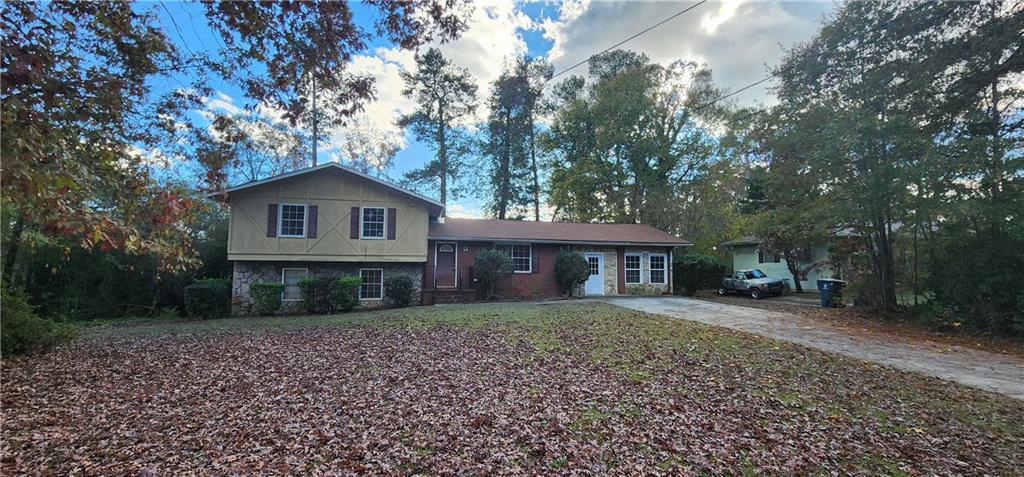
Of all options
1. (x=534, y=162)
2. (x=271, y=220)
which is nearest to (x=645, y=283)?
(x=534, y=162)

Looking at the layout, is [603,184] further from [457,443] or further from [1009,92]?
[457,443]

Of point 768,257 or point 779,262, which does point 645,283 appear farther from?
point 779,262

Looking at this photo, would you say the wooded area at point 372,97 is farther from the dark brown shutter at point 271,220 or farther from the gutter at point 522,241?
the gutter at point 522,241

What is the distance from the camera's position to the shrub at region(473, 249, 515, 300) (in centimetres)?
1630

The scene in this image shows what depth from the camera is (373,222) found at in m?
15.8

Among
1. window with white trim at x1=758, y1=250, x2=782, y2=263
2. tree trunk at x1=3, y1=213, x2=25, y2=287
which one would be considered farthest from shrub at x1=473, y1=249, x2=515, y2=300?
window with white trim at x1=758, y1=250, x2=782, y2=263

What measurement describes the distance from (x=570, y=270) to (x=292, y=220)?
35.3 feet

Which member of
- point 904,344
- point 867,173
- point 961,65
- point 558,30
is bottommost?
point 904,344

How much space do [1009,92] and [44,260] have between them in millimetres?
26632

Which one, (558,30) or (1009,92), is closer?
(1009,92)

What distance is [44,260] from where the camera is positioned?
13.5 meters

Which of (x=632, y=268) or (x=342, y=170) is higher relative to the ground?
(x=342, y=170)

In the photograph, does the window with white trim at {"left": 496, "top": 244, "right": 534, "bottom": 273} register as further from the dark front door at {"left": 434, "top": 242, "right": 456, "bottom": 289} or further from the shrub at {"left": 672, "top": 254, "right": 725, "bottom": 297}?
the shrub at {"left": 672, "top": 254, "right": 725, "bottom": 297}

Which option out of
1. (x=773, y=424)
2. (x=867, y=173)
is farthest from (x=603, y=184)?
(x=773, y=424)
